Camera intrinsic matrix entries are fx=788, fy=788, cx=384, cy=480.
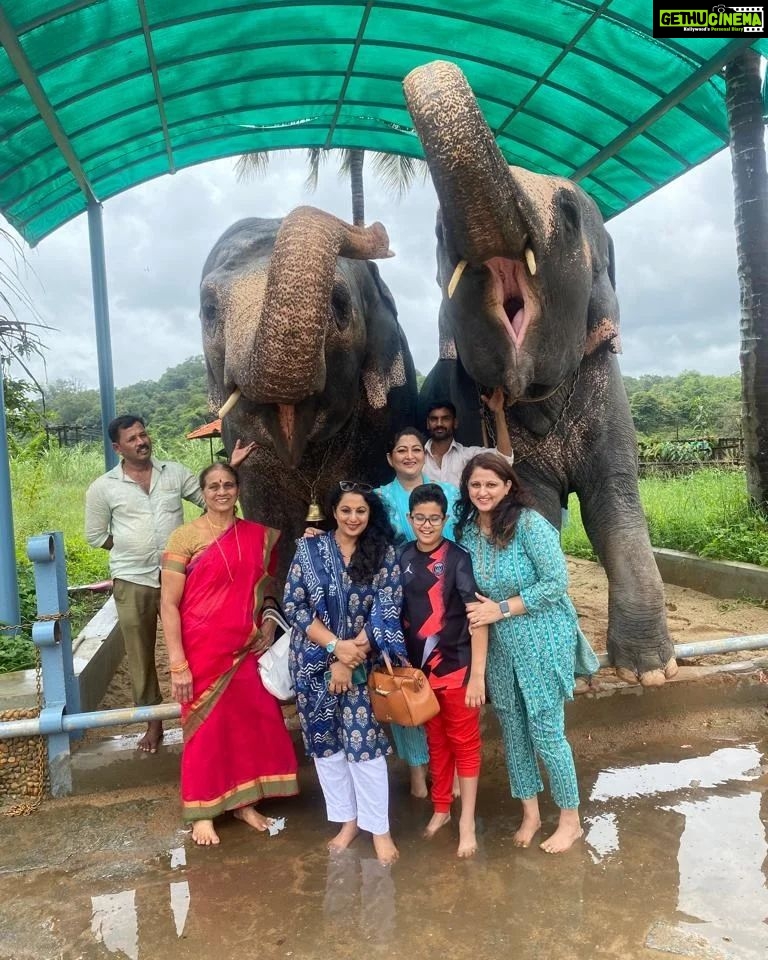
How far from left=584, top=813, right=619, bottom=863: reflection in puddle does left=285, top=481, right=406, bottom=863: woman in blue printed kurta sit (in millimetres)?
692

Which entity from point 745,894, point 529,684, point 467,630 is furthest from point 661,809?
point 467,630

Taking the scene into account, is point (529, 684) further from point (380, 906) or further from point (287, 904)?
point (287, 904)

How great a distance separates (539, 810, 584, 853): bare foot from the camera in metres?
2.72

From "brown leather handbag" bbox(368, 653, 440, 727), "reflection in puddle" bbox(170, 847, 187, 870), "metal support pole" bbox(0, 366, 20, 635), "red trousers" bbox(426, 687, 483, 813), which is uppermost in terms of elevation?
"metal support pole" bbox(0, 366, 20, 635)

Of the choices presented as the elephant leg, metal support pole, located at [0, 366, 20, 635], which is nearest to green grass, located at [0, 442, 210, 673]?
metal support pole, located at [0, 366, 20, 635]

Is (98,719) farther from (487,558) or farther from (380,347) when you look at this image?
(380,347)

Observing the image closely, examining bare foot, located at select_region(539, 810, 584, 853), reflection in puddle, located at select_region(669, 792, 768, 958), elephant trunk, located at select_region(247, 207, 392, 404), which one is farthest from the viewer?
bare foot, located at select_region(539, 810, 584, 853)

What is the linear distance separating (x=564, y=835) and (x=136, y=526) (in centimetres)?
220

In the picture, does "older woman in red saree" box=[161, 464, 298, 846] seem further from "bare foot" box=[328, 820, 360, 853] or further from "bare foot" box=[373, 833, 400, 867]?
"bare foot" box=[373, 833, 400, 867]

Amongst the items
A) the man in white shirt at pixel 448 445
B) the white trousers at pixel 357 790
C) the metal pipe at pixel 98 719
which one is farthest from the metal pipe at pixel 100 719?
the man in white shirt at pixel 448 445

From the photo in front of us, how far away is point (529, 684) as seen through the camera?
2730 millimetres

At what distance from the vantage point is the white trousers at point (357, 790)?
9.20 feet

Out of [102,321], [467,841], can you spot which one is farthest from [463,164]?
[102,321]

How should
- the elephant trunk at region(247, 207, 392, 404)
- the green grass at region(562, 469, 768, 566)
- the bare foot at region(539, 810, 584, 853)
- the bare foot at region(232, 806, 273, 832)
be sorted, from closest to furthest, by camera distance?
the elephant trunk at region(247, 207, 392, 404) → the bare foot at region(539, 810, 584, 853) → the bare foot at region(232, 806, 273, 832) → the green grass at region(562, 469, 768, 566)
